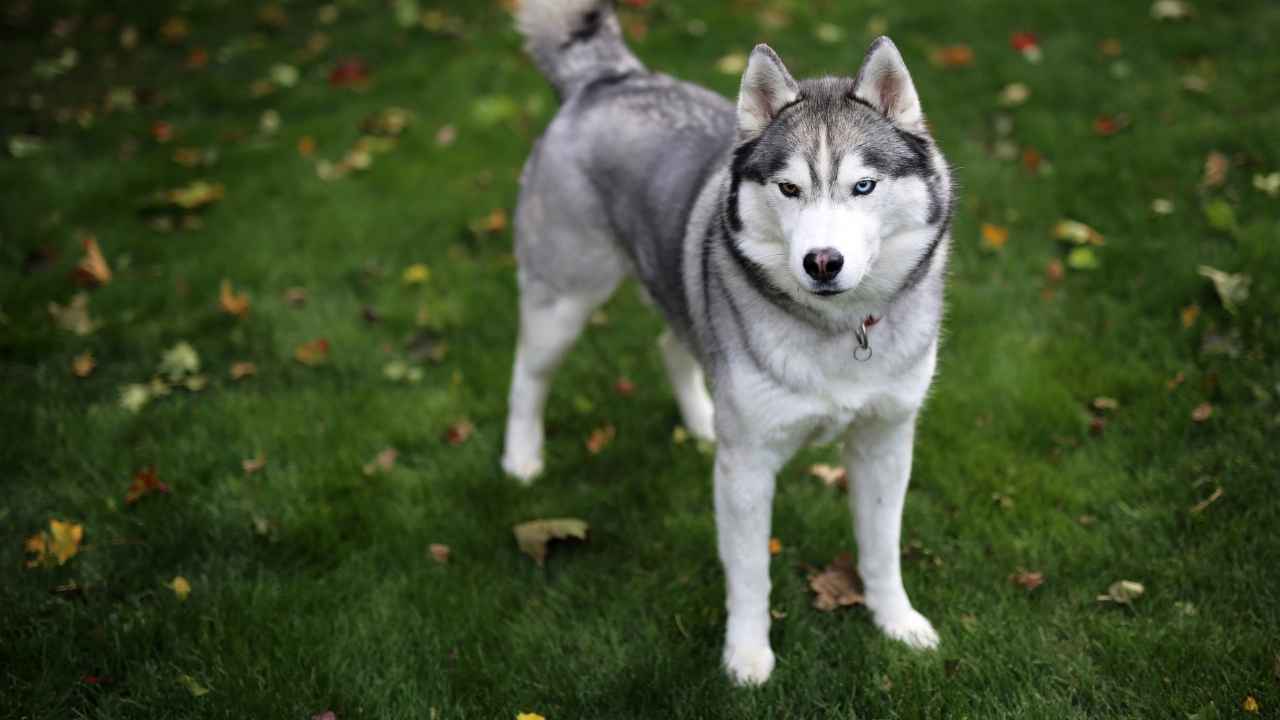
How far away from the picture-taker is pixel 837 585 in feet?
11.5

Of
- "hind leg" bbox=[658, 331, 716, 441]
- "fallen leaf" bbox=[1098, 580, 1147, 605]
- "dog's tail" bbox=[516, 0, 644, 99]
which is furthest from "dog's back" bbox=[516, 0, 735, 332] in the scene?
"fallen leaf" bbox=[1098, 580, 1147, 605]

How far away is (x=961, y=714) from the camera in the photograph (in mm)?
2914

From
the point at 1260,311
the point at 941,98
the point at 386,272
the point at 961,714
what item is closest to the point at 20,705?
the point at 961,714

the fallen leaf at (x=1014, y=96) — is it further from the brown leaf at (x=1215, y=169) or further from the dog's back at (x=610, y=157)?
the dog's back at (x=610, y=157)

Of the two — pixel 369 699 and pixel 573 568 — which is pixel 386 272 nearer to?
pixel 573 568

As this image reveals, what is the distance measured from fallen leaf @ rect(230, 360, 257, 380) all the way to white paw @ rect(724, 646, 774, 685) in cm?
275

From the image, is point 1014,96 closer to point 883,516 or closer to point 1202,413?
point 1202,413

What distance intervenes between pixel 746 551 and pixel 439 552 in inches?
48.2

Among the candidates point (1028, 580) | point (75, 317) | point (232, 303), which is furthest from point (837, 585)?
point (75, 317)

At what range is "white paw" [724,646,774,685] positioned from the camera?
10.4 ft

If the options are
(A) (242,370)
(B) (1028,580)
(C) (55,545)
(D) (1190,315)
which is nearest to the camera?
(B) (1028,580)

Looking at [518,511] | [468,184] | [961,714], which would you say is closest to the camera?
[961,714]

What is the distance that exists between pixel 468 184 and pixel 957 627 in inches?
163

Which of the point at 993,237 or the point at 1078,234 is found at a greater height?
the point at 1078,234
